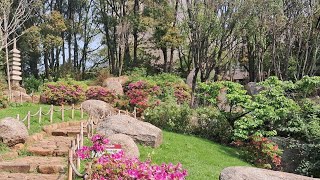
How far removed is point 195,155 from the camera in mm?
12211

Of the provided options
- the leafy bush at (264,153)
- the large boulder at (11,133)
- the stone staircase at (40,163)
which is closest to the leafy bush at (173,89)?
the leafy bush at (264,153)

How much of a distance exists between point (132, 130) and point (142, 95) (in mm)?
8611

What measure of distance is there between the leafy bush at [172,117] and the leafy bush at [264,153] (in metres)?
3.82

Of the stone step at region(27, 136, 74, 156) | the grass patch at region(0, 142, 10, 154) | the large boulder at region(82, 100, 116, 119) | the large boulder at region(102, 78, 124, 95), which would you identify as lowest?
the stone step at region(27, 136, 74, 156)

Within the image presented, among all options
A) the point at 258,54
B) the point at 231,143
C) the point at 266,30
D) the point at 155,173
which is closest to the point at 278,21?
the point at 266,30

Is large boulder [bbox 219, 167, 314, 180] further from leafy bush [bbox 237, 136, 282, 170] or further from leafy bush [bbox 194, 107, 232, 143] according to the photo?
leafy bush [bbox 194, 107, 232, 143]

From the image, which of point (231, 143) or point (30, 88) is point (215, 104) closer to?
point (231, 143)

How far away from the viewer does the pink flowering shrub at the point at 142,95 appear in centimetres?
1964

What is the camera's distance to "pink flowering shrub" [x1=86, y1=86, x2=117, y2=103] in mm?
21547

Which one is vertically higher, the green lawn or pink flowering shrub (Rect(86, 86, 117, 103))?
pink flowering shrub (Rect(86, 86, 117, 103))

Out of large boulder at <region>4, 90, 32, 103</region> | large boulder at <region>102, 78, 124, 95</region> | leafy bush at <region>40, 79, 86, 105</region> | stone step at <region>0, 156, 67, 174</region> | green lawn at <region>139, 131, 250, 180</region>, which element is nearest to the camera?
stone step at <region>0, 156, 67, 174</region>

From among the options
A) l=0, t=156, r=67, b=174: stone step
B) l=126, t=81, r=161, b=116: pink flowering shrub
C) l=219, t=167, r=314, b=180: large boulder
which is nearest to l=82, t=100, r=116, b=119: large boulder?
l=126, t=81, r=161, b=116: pink flowering shrub

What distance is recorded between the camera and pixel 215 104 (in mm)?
16766

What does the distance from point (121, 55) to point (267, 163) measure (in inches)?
749
